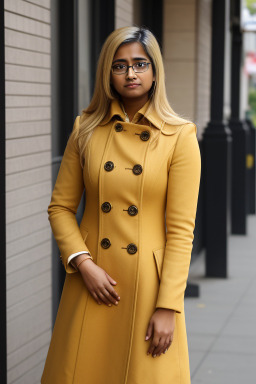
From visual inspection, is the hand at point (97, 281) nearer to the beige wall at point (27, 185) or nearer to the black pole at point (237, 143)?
the beige wall at point (27, 185)

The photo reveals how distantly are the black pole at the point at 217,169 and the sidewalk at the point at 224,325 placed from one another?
0.41 metres

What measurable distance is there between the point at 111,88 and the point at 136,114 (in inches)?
5.6

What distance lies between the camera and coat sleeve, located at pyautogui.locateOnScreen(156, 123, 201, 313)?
3.00 metres

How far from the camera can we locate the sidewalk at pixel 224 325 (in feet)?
18.9

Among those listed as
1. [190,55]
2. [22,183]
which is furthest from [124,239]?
[190,55]

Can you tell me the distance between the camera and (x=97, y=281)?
3.03 metres

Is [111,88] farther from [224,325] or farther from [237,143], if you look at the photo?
[237,143]

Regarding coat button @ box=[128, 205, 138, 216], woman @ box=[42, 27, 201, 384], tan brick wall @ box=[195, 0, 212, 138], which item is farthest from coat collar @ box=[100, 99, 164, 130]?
tan brick wall @ box=[195, 0, 212, 138]

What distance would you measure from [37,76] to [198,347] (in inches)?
108

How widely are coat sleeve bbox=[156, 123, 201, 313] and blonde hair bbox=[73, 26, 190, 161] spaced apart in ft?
0.52

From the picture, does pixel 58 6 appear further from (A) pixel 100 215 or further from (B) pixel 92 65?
(A) pixel 100 215

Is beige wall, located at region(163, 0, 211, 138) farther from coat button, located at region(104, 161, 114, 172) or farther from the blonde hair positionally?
coat button, located at region(104, 161, 114, 172)
